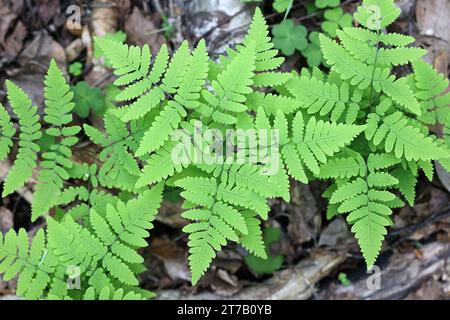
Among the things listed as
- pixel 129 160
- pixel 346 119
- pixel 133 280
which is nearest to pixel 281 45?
pixel 346 119

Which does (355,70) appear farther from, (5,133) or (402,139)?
(5,133)

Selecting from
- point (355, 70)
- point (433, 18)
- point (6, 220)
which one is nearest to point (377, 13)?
point (355, 70)

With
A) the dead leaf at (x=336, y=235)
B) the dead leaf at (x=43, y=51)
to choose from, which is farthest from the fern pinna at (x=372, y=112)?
the dead leaf at (x=43, y=51)

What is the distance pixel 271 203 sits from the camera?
180 inches

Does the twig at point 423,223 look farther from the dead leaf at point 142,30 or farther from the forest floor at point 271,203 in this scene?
the dead leaf at point 142,30

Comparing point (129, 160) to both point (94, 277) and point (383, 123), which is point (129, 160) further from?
point (383, 123)

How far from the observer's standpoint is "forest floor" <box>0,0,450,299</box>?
443 cm

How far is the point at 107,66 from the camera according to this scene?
4.85 meters

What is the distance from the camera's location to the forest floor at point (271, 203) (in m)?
4.43

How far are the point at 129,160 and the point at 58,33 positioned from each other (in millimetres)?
2158

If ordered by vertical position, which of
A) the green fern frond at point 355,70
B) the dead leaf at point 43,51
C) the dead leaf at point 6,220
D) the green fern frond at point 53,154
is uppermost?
Answer: the green fern frond at point 355,70

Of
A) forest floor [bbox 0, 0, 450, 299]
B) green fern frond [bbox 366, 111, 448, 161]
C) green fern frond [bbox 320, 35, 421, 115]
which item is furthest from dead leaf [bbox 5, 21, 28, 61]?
green fern frond [bbox 366, 111, 448, 161]

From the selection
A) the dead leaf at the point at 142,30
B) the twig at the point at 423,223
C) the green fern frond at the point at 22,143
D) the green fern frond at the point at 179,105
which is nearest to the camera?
the green fern frond at the point at 179,105

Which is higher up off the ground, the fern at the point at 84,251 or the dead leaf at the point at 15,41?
the dead leaf at the point at 15,41
